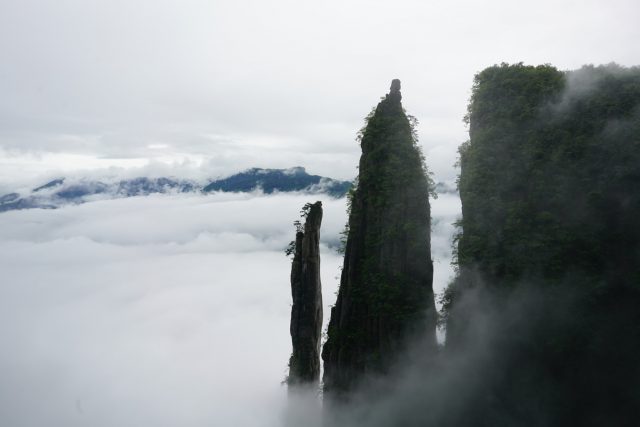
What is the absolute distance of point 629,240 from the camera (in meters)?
22.0

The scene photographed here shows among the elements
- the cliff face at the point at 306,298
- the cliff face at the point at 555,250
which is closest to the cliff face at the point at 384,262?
the cliff face at the point at 555,250

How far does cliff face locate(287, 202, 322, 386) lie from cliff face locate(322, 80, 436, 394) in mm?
3127

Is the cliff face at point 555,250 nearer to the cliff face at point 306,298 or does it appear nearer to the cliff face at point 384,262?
the cliff face at point 384,262

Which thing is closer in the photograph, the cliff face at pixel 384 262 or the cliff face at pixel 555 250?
the cliff face at pixel 555 250

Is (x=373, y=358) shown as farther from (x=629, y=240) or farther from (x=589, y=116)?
(x=589, y=116)

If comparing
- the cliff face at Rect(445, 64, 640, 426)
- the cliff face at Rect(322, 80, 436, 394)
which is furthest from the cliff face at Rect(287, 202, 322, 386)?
the cliff face at Rect(445, 64, 640, 426)

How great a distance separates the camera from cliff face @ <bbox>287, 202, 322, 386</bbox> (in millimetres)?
31511

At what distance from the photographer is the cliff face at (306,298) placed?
3151 centimetres

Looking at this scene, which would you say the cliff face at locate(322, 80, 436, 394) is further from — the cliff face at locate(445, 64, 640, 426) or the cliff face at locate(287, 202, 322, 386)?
the cliff face at locate(287, 202, 322, 386)

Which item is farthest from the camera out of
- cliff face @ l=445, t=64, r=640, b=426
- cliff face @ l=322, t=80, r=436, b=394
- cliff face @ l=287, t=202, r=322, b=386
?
cliff face @ l=287, t=202, r=322, b=386

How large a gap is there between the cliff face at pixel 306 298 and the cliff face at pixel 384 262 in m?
3.13

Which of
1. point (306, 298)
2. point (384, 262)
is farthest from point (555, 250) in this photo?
point (306, 298)

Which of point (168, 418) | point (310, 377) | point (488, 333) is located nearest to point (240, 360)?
point (168, 418)

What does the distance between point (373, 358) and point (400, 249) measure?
8.45 metres
